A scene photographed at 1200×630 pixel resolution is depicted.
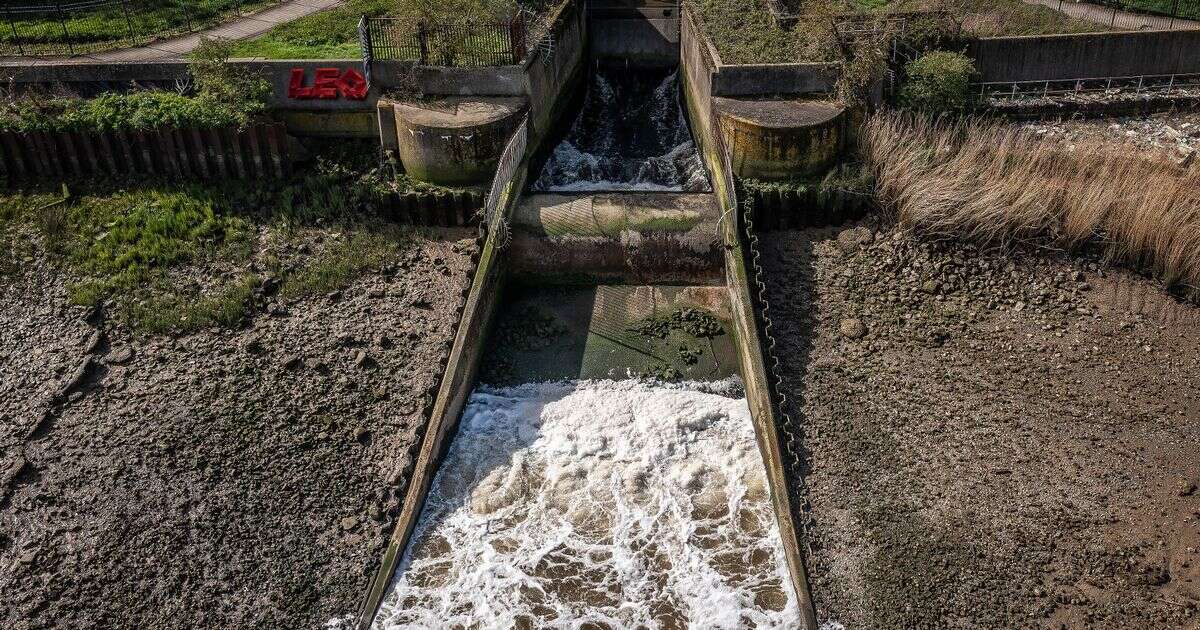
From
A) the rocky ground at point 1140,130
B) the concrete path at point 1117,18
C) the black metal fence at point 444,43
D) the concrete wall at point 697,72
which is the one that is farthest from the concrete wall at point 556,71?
the concrete path at point 1117,18

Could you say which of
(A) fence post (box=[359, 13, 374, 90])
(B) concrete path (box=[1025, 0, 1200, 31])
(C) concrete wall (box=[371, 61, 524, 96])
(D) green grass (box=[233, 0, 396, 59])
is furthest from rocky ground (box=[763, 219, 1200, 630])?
(D) green grass (box=[233, 0, 396, 59])

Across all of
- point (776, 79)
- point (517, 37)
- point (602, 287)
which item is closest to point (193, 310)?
point (602, 287)

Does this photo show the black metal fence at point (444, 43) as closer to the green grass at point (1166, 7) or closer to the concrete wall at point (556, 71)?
the concrete wall at point (556, 71)

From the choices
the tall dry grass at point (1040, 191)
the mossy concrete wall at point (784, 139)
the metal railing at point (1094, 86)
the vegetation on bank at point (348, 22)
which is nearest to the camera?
the tall dry grass at point (1040, 191)

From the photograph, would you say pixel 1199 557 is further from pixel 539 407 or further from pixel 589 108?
pixel 589 108

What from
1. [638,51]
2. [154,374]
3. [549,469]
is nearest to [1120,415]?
[549,469]

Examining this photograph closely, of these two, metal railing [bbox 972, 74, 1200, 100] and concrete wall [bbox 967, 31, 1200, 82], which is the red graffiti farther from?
concrete wall [bbox 967, 31, 1200, 82]
